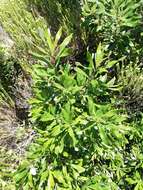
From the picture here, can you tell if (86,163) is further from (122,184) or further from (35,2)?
(35,2)

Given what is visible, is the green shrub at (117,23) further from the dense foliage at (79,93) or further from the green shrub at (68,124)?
the green shrub at (68,124)

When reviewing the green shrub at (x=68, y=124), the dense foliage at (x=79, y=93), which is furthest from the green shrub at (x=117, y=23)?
the green shrub at (x=68, y=124)

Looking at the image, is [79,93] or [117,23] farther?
[117,23]

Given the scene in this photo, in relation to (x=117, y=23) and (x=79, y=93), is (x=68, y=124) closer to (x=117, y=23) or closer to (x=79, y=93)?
(x=79, y=93)

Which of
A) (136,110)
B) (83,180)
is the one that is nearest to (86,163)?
(83,180)

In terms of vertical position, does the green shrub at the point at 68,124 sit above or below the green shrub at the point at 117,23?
below

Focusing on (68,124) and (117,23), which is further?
(117,23)

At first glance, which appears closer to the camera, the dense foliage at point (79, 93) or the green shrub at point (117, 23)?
the dense foliage at point (79, 93)

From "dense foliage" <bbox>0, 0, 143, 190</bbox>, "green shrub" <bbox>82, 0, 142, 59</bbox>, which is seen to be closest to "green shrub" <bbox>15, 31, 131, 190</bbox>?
"dense foliage" <bbox>0, 0, 143, 190</bbox>

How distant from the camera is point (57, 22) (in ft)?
9.27

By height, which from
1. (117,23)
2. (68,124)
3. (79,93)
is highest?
(117,23)

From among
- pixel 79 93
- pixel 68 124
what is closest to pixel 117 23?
pixel 79 93

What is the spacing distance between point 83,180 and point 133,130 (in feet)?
1.35

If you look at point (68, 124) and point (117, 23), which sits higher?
point (117, 23)
